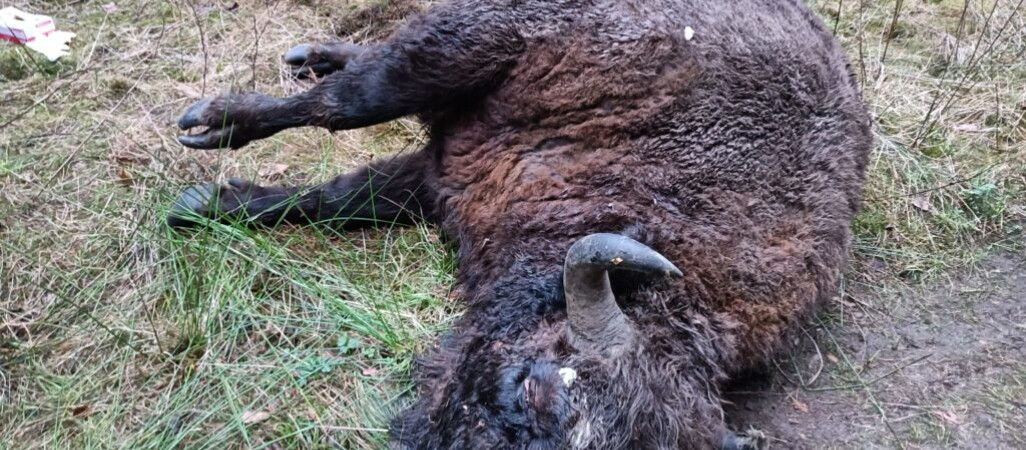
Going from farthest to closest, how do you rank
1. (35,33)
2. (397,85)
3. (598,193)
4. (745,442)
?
1. (35,33)
2. (397,85)
3. (598,193)
4. (745,442)

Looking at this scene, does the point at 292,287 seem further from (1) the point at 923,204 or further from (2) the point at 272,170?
(1) the point at 923,204

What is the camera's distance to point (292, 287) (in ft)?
10.5

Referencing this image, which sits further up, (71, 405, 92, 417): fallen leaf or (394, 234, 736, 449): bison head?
(394, 234, 736, 449): bison head

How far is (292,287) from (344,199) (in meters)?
0.65

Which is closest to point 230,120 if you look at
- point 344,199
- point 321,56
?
point 344,199

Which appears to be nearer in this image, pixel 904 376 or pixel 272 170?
pixel 904 376

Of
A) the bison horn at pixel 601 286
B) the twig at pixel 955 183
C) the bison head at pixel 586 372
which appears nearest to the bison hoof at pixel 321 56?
the bison head at pixel 586 372

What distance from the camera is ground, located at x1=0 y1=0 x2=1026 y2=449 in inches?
109

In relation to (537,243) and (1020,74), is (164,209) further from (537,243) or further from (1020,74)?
(1020,74)

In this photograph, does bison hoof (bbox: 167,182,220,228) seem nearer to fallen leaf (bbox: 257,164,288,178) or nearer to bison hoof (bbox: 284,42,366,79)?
fallen leaf (bbox: 257,164,288,178)

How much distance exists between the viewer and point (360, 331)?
10.1ft

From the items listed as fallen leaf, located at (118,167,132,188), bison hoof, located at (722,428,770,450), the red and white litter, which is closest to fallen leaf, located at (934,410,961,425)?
bison hoof, located at (722,428,770,450)

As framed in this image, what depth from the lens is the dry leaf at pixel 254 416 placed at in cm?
266

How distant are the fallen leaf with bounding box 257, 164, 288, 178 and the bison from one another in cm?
36
